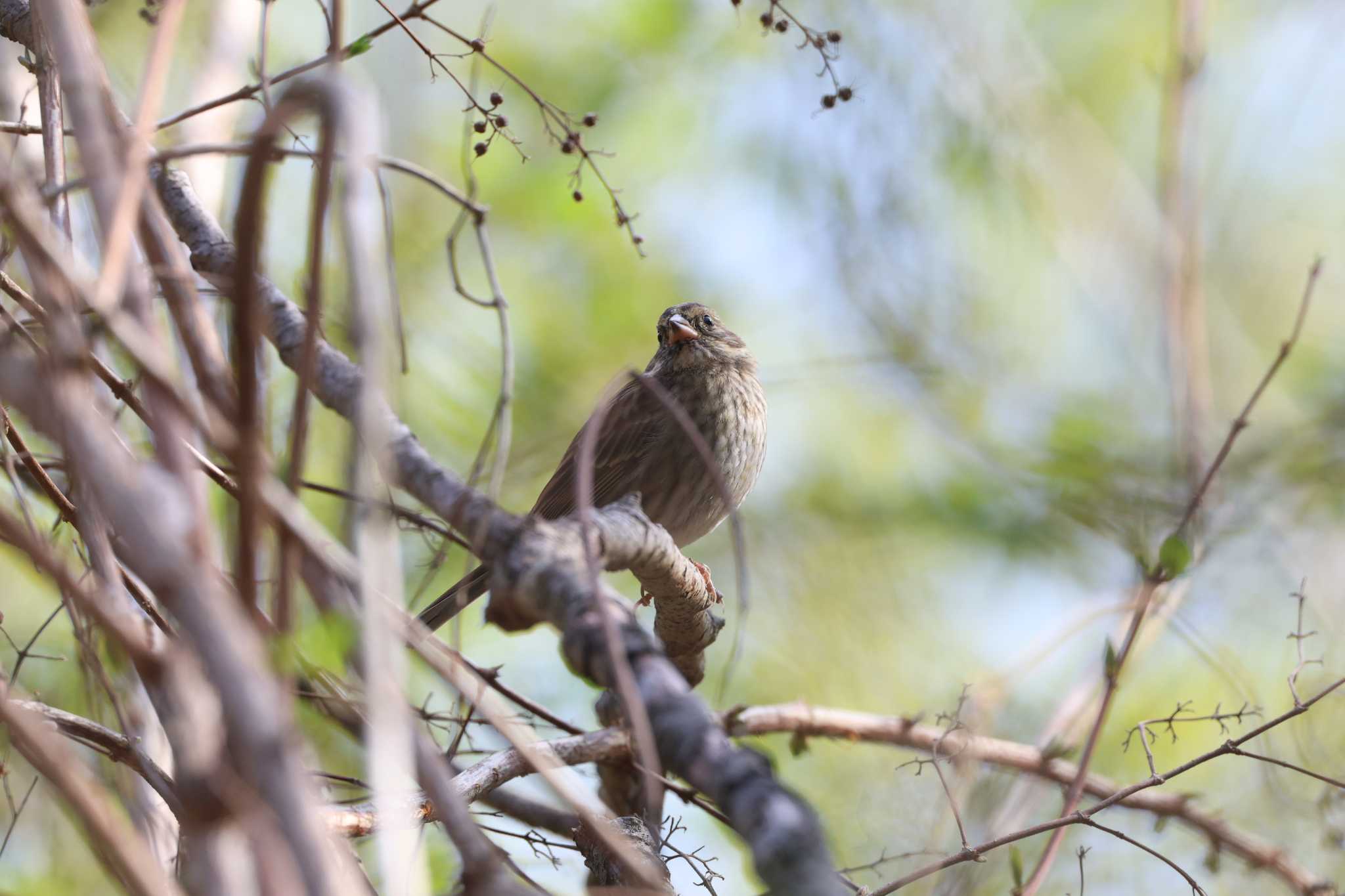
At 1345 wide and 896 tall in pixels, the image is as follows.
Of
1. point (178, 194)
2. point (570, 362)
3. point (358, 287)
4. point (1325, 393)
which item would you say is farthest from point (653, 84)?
point (358, 287)

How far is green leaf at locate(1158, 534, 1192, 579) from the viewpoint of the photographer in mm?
2725

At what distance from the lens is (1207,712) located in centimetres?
705

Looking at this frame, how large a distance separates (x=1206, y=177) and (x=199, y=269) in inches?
316

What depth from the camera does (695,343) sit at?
545cm

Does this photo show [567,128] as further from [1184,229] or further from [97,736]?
[1184,229]

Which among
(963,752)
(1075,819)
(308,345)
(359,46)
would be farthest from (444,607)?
(308,345)

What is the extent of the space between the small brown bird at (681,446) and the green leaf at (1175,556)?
2092 mm

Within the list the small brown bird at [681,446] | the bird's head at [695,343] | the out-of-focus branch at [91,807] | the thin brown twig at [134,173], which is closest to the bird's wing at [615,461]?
the small brown bird at [681,446]

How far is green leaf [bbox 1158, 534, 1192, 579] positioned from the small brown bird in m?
2.09

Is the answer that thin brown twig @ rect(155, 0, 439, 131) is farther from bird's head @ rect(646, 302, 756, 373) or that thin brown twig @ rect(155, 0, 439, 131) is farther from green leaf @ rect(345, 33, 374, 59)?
bird's head @ rect(646, 302, 756, 373)

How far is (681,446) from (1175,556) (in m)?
2.46

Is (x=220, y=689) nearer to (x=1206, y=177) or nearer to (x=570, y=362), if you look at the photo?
(x=570, y=362)

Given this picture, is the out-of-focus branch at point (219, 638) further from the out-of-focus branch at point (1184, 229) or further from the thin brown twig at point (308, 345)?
the out-of-focus branch at point (1184, 229)

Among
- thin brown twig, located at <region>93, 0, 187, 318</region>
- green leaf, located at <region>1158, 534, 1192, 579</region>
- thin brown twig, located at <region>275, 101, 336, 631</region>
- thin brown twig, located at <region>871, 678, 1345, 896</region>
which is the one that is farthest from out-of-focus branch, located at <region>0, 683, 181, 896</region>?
green leaf, located at <region>1158, 534, 1192, 579</region>
